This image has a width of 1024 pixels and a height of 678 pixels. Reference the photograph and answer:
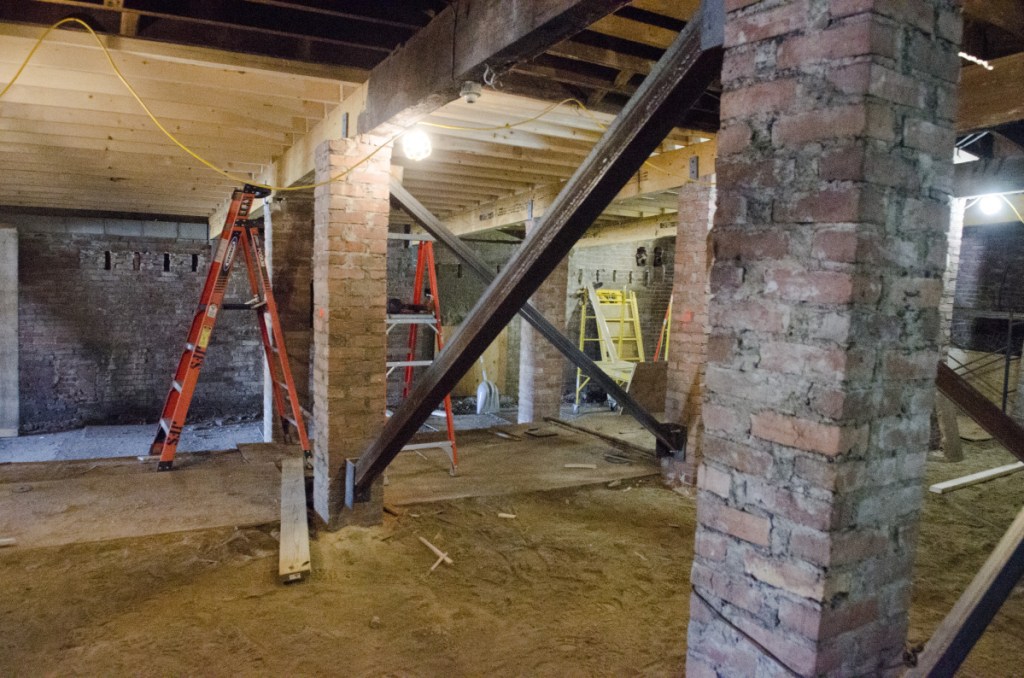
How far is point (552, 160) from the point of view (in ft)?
18.5

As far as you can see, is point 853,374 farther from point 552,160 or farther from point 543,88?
point 552,160

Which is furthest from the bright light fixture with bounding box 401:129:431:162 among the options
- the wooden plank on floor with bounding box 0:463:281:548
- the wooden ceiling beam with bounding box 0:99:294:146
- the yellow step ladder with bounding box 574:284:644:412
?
the yellow step ladder with bounding box 574:284:644:412

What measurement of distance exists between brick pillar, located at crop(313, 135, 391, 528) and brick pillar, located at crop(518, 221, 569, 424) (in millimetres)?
4451

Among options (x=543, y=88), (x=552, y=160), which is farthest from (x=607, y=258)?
(x=543, y=88)

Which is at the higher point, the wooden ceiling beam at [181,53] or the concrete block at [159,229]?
the wooden ceiling beam at [181,53]

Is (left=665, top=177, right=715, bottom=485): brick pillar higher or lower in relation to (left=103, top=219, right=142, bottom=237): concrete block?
lower

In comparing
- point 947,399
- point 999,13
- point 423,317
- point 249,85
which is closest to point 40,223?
point 249,85

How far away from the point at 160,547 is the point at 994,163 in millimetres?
7169

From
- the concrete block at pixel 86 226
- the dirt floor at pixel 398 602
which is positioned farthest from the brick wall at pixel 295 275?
the concrete block at pixel 86 226

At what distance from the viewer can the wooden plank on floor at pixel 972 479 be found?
17.9 feet

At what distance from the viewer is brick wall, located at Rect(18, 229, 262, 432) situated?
902 cm

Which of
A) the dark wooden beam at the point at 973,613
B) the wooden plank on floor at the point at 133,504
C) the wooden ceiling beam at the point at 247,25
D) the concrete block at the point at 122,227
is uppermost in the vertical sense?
the wooden ceiling beam at the point at 247,25

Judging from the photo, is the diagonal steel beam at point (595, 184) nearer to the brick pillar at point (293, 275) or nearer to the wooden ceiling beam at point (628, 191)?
the wooden ceiling beam at point (628, 191)

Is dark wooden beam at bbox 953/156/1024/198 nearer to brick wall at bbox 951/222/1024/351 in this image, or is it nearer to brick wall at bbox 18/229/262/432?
brick wall at bbox 951/222/1024/351
